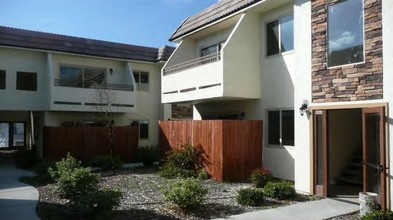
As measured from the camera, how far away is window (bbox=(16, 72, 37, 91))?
742 inches

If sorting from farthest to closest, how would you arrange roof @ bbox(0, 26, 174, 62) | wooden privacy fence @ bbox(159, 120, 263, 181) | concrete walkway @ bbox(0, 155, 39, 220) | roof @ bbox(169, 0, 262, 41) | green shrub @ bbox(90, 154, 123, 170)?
roof @ bbox(0, 26, 174, 62), green shrub @ bbox(90, 154, 123, 170), roof @ bbox(169, 0, 262, 41), wooden privacy fence @ bbox(159, 120, 263, 181), concrete walkway @ bbox(0, 155, 39, 220)

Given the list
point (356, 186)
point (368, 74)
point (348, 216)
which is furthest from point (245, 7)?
point (348, 216)

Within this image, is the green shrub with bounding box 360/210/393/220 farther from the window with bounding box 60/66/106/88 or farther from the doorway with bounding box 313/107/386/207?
the window with bounding box 60/66/106/88

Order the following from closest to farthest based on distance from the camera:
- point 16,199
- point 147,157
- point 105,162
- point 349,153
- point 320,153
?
1. point 16,199
2. point 320,153
3. point 349,153
4. point 105,162
5. point 147,157

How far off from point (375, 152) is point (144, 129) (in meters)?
15.9

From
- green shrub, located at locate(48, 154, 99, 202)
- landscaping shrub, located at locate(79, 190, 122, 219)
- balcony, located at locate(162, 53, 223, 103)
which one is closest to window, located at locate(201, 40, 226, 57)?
balcony, located at locate(162, 53, 223, 103)

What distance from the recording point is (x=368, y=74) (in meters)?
9.15

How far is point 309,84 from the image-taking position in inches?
424

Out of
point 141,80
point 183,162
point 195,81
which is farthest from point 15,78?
point 183,162

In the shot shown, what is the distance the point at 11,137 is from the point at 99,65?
13.6 metres

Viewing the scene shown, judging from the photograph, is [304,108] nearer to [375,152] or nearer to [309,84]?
[309,84]

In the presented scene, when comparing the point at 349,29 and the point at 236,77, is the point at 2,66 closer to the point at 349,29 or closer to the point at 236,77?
the point at 236,77

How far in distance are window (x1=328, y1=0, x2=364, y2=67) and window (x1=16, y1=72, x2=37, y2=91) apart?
15807mm

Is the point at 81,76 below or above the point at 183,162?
above
